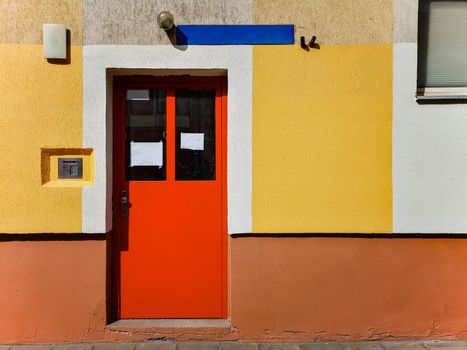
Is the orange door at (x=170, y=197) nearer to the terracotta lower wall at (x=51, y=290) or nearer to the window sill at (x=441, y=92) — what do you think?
the terracotta lower wall at (x=51, y=290)

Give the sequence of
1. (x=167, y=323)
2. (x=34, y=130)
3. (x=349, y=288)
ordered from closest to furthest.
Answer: (x=34, y=130) → (x=349, y=288) → (x=167, y=323)

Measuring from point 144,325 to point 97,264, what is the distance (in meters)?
0.71

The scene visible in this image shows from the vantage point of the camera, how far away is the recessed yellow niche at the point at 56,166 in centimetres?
426

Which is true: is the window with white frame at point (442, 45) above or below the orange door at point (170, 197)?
above

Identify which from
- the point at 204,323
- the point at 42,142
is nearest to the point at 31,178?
the point at 42,142

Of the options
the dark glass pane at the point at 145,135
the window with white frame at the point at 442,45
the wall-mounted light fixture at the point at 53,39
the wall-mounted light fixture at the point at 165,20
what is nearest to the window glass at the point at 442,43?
the window with white frame at the point at 442,45

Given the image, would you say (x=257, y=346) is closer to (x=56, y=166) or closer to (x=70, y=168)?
(x=70, y=168)

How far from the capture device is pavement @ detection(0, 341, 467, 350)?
13.8ft

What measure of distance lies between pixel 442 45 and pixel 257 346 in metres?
3.23

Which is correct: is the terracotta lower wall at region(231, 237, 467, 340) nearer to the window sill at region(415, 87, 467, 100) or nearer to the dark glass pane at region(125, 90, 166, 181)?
the dark glass pane at region(125, 90, 166, 181)

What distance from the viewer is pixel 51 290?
4297mm

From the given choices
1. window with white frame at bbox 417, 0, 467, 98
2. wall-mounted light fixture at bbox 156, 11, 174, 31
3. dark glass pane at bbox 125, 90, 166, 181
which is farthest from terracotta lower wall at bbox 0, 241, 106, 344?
window with white frame at bbox 417, 0, 467, 98

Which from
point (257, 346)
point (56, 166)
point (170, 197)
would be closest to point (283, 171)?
point (170, 197)

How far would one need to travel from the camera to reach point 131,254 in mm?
4500
